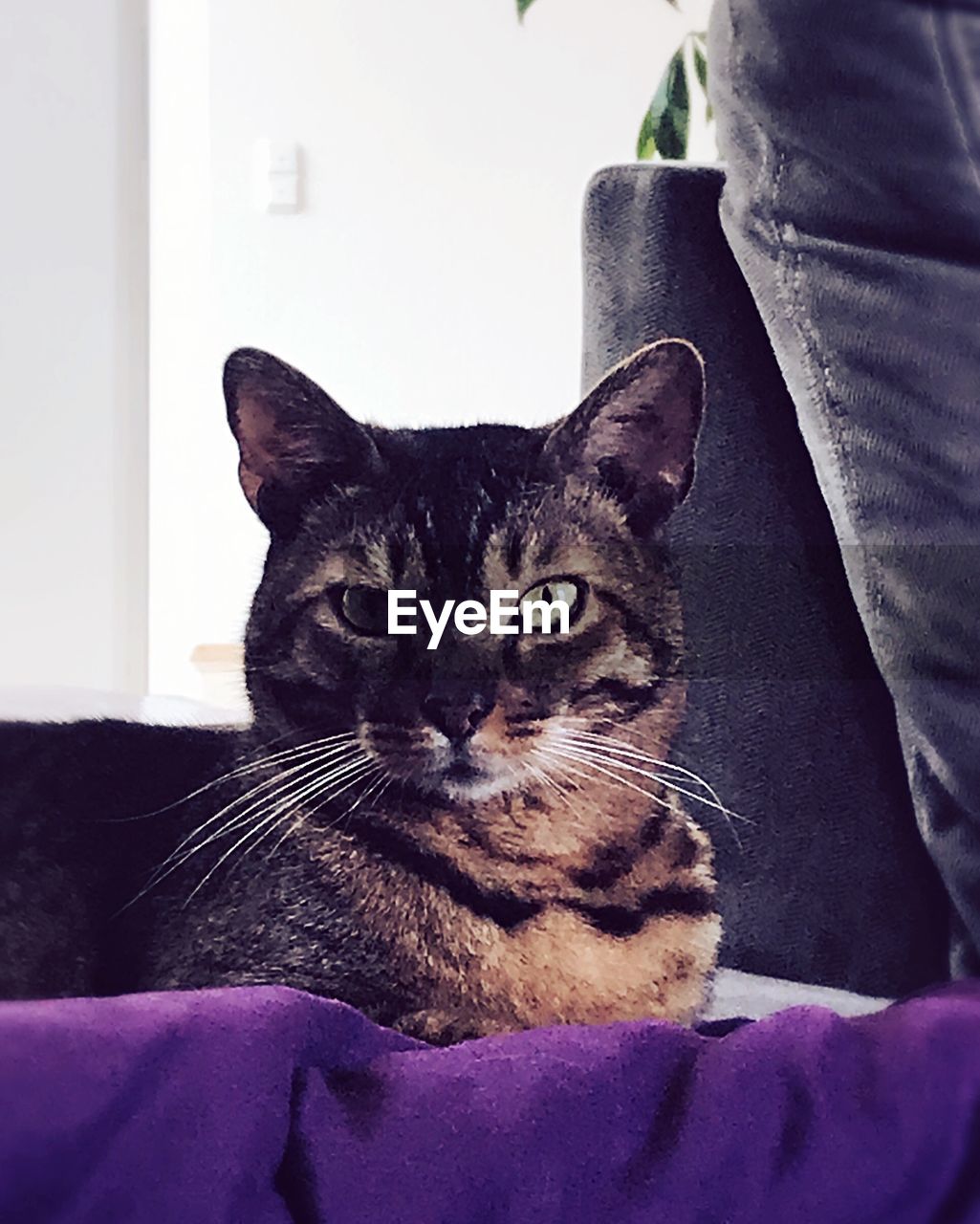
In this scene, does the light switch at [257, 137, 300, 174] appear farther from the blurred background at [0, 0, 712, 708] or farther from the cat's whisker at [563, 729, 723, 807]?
the cat's whisker at [563, 729, 723, 807]

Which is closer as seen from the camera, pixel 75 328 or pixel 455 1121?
pixel 455 1121

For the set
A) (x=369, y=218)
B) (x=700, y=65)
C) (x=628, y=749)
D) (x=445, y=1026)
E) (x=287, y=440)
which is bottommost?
(x=445, y=1026)

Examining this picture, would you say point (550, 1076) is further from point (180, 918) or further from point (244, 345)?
point (244, 345)

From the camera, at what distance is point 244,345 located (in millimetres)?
500

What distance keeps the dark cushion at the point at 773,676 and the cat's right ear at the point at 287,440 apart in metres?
0.13

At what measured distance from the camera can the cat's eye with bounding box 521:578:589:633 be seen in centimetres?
47

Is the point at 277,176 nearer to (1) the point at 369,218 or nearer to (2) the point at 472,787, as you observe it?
(1) the point at 369,218

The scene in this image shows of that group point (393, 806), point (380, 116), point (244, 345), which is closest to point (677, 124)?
point (380, 116)

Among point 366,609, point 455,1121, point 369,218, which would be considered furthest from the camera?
point 369,218

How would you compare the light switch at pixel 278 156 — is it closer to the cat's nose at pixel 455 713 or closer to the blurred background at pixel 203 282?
the blurred background at pixel 203 282

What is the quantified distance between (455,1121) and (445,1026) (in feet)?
0.23

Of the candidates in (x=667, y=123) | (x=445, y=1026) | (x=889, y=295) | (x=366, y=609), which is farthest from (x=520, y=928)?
(x=667, y=123)

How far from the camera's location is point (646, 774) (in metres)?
0.49

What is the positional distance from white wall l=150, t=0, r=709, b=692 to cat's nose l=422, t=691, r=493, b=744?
0.10m
